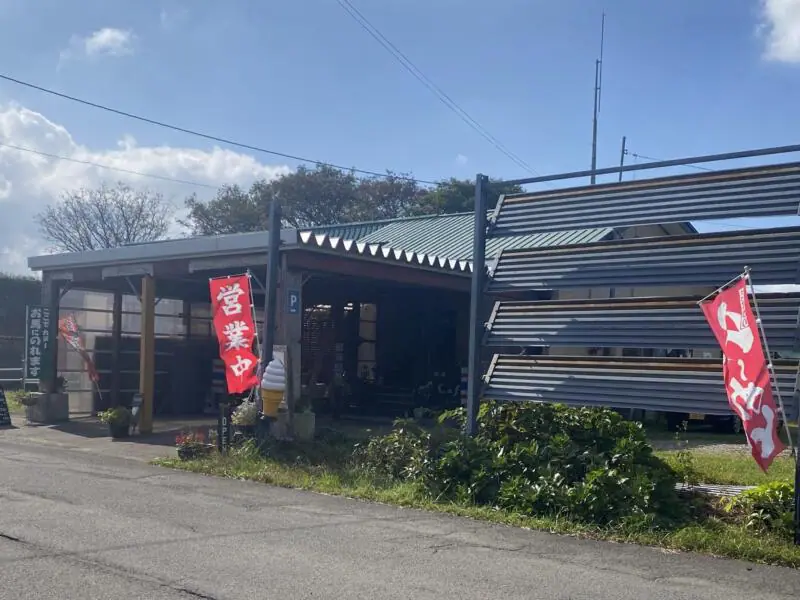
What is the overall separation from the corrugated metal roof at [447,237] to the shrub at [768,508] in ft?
33.7

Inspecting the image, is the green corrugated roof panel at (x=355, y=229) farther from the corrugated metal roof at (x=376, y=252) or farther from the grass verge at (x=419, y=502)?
the grass verge at (x=419, y=502)

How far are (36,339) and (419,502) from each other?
13.0 m

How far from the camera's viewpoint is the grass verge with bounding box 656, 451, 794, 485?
11.0 m

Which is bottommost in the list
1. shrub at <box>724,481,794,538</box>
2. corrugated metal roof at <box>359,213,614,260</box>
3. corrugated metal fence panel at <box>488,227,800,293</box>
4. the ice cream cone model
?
shrub at <box>724,481,794,538</box>

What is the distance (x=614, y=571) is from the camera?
7.12 m

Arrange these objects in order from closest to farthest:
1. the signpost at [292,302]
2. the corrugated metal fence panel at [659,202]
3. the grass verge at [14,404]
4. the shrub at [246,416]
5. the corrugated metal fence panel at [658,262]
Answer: the corrugated metal fence panel at [658,262]
the corrugated metal fence panel at [659,202]
the shrub at [246,416]
the signpost at [292,302]
the grass verge at [14,404]

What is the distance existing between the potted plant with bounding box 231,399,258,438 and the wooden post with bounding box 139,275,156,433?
4.24 meters

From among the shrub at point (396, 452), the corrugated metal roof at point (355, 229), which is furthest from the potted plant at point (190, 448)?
the corrugated metal roof at point (355, 229)

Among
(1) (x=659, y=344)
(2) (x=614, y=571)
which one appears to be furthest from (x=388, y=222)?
(2) (x=614, y=571)

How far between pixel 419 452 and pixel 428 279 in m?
6.82

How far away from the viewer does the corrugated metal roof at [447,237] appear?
2066 cm

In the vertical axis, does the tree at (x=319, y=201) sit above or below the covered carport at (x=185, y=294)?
above

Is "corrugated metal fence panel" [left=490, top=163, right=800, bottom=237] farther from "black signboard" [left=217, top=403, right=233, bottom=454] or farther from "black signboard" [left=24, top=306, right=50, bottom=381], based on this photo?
"black signboard" [left=24, top=306, right=50, bottom=381]

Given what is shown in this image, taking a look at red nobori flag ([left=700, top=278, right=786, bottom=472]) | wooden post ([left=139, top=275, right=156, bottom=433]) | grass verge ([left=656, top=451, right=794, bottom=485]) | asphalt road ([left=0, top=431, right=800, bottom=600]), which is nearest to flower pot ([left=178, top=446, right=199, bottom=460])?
asphalt road ([left=0, top=431, right=800, bottom=600])
